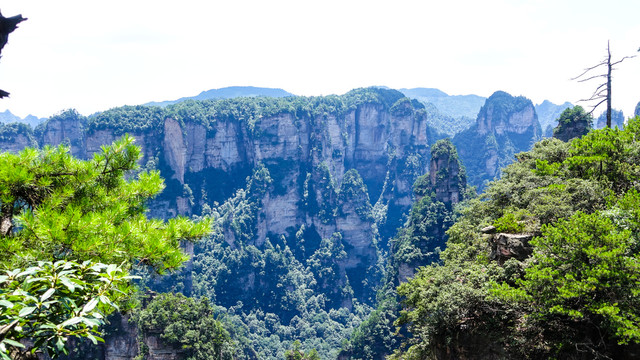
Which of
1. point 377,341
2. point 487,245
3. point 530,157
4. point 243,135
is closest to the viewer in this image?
point 487,245

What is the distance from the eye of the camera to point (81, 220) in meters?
5.12

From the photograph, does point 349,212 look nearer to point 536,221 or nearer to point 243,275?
point 243,275

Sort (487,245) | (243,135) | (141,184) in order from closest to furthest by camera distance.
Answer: (141,184) → (487,245) → (243,135)

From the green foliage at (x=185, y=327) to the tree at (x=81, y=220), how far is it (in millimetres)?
26541

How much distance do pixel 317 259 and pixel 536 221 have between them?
76120 mm

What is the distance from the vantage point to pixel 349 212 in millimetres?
90625

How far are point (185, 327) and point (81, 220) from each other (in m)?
28.7

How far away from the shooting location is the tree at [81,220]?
4875mm

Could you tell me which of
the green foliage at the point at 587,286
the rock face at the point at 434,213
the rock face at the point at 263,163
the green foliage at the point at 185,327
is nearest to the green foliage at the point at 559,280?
the green foliage at the point at 587,286

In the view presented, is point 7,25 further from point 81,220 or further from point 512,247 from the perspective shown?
point 512,247

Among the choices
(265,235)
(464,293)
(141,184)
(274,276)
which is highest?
(141,184)

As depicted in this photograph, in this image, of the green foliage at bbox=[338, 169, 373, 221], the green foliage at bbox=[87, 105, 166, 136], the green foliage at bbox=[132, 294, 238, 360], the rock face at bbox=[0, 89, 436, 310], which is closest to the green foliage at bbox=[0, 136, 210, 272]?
the green foliage at bbox=[132, 294, 238, 360]

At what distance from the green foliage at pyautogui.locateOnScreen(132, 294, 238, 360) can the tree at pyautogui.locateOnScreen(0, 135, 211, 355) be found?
26.5 m

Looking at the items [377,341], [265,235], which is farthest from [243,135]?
[377,341]
